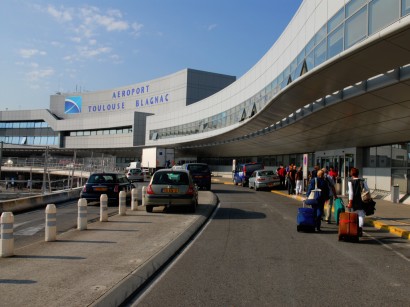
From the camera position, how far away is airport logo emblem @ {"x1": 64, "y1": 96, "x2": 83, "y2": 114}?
10655 centimetres

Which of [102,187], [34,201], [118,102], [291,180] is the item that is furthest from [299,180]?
[118,102]

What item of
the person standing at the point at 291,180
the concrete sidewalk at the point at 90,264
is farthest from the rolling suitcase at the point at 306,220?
the person standing at the point at 291,180

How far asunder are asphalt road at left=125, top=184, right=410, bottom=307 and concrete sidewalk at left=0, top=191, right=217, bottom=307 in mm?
370

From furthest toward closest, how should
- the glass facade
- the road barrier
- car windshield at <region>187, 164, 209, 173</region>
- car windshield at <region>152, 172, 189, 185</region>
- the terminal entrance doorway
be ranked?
the glass facade < car windshield at <region>187, 164, 209, 173</region> < the terminal entrance doorway < the road barrier < car windshield at <region>152, 172, 189, 185</region>

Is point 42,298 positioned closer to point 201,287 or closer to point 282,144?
point 201,287

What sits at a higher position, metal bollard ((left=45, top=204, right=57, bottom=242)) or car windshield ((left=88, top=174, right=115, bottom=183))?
car windshield ((left=88, top=174, right=115, bottom=183))

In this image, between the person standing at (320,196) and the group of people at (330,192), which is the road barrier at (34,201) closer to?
the group of people at (330,192)

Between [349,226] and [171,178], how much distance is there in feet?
23.6

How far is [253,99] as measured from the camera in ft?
134

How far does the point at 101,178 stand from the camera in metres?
18.7

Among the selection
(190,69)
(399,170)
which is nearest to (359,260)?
(399,170)

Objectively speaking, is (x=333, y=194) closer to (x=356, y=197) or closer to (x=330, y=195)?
(x=330, y=195)

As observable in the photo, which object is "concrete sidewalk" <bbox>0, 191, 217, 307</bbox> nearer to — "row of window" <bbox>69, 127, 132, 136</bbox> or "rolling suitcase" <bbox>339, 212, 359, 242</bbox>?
"rolling suitcase" <bbox>339, 212, 359, 242</bbox>

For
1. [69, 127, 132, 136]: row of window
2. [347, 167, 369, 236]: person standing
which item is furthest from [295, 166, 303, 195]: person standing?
[69, 127, 132, 136]: row of window
